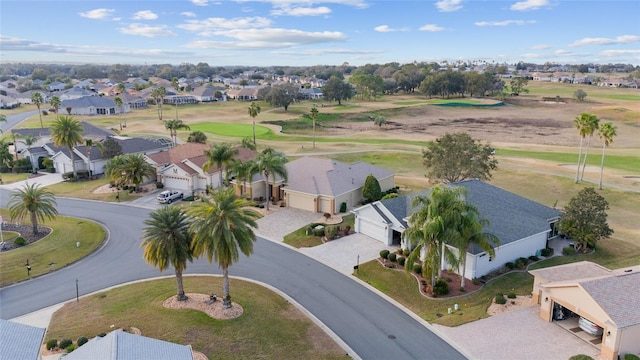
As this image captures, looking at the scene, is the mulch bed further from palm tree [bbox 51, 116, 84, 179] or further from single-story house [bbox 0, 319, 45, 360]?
single-story house [bbox 0, 319, 45, 360]

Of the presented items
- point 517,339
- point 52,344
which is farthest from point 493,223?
point 52,344

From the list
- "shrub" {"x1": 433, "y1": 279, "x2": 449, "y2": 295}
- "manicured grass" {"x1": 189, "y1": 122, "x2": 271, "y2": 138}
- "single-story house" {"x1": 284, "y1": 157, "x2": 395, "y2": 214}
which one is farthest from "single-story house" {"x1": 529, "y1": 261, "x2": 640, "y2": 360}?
"manicured grass" {"x1": 189, "y1": 122, "x2": 271, "y2": 138}

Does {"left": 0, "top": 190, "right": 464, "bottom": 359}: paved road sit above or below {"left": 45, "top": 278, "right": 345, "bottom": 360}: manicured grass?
below

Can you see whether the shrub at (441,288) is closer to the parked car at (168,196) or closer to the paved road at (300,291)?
the paved road at (300,291)

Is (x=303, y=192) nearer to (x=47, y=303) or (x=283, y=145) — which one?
(x=47, y=303)

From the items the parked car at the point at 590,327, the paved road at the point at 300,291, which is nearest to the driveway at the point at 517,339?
the parked car at the point at 590,327

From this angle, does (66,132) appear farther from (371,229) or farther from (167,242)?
(371,229)

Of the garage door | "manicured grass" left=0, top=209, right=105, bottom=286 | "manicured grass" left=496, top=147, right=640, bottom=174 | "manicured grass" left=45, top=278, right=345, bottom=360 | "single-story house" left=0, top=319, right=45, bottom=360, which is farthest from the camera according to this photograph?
"manicured grass" left=496, top=147, right=640, bottom=174
